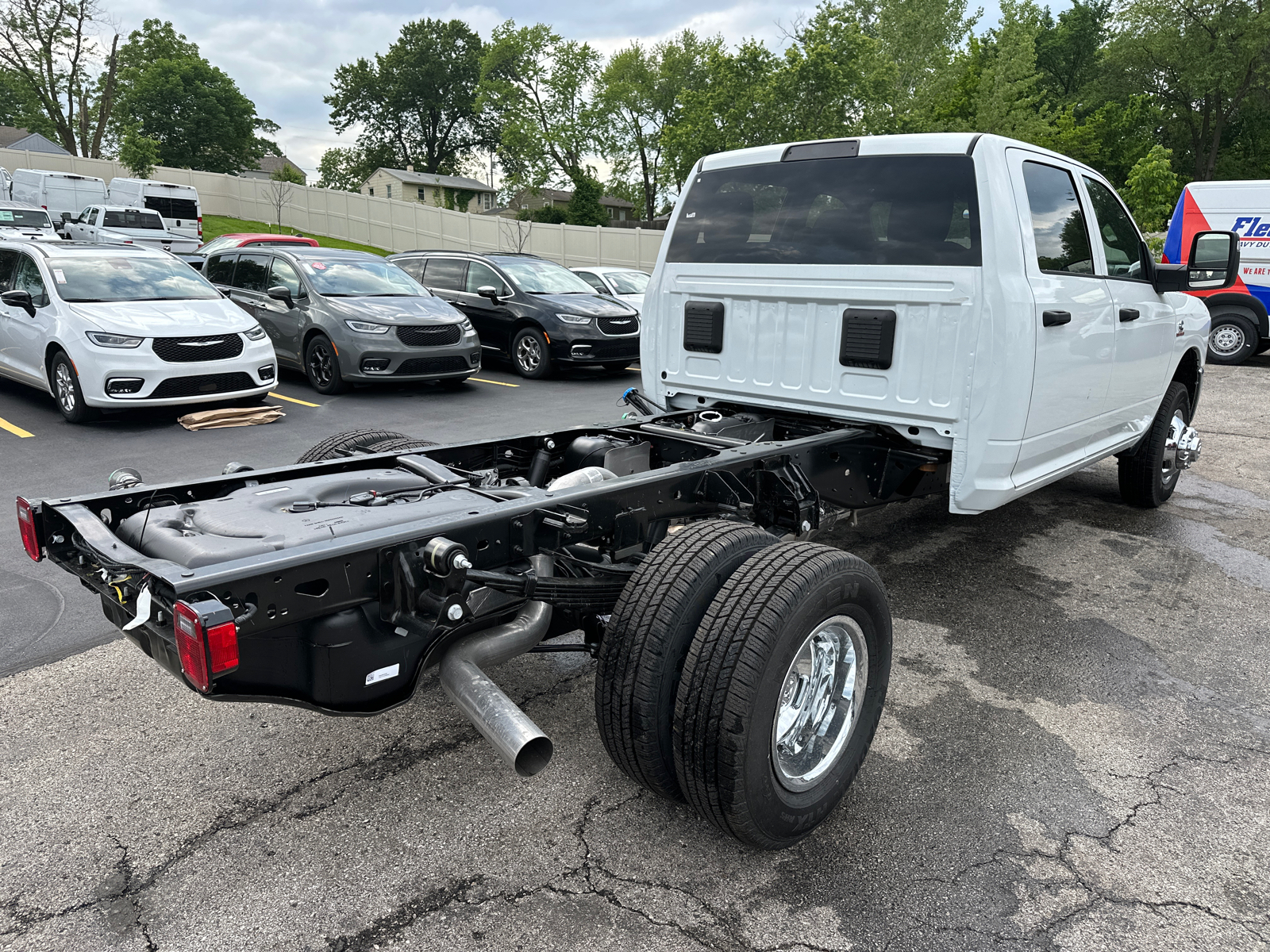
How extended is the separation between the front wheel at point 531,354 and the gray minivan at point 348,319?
1227 mm

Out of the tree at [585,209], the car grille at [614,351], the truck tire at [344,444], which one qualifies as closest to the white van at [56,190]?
the tree at [585,209]

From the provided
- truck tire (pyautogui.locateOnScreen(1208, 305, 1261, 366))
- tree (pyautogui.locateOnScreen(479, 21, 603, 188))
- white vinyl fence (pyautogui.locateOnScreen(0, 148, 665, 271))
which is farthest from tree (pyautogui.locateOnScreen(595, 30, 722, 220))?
truck tire (pyautogui.locateOnScreen(1208, 305, 1261, 366))

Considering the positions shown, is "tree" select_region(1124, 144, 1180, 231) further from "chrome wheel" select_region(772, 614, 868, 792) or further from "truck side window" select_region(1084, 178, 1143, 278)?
"chrome wheel" select_region(772, 614, 868, 792)

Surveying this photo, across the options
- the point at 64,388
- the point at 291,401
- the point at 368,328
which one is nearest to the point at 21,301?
the point at 64,388

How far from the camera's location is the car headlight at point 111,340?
809 cm

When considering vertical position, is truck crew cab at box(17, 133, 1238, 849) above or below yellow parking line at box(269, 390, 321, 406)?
above

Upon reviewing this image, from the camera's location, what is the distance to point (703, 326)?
470 cm

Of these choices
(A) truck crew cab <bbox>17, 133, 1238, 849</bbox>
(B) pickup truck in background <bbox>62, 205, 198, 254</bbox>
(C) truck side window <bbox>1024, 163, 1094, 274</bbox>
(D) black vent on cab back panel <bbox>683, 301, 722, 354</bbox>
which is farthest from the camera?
(B) pickup truck in background <bbox>62, 205, 198, 254</bbox>

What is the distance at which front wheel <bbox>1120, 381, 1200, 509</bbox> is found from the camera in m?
5.99

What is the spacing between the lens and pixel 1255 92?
135ft

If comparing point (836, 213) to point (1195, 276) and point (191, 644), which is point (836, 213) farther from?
point (191, 644)

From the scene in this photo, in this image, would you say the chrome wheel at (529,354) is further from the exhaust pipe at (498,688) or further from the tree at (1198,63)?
the tree at (1198,63)

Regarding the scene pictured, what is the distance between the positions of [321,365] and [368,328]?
32.3 inches

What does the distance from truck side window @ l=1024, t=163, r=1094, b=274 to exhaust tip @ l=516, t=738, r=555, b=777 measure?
3.21 metres
